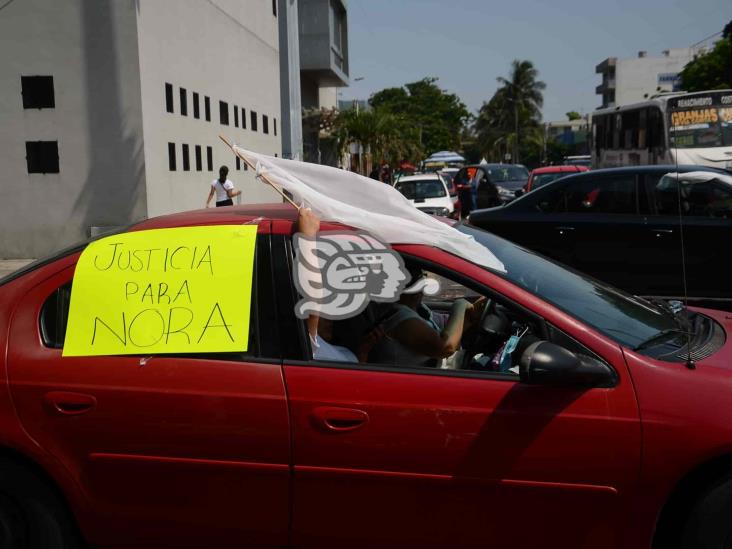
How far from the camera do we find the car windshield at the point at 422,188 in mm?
22312

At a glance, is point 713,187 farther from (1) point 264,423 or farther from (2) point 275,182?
(1) point 264,423

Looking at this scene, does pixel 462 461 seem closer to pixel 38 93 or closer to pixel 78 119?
pixel 78 119

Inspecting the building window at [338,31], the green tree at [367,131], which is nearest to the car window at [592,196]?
the green tree at [367,131]

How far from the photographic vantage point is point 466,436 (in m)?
2.98

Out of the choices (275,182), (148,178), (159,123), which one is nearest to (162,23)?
(159,123)

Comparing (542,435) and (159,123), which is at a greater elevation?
(159,123)

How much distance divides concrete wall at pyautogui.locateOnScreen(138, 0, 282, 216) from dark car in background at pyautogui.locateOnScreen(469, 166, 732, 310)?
9.56 meters

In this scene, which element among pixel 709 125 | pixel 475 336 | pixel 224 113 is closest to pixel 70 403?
pixel 475 336

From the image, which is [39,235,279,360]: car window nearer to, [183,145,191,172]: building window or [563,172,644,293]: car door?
[563,172,644,293]: car door

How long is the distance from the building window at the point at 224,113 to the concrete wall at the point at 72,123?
7432 millimetres

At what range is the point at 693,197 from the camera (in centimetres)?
916

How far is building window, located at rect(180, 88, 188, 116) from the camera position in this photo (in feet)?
65.3

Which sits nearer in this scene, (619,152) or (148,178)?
(148,178)

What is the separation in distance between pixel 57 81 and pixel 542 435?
1551cm
